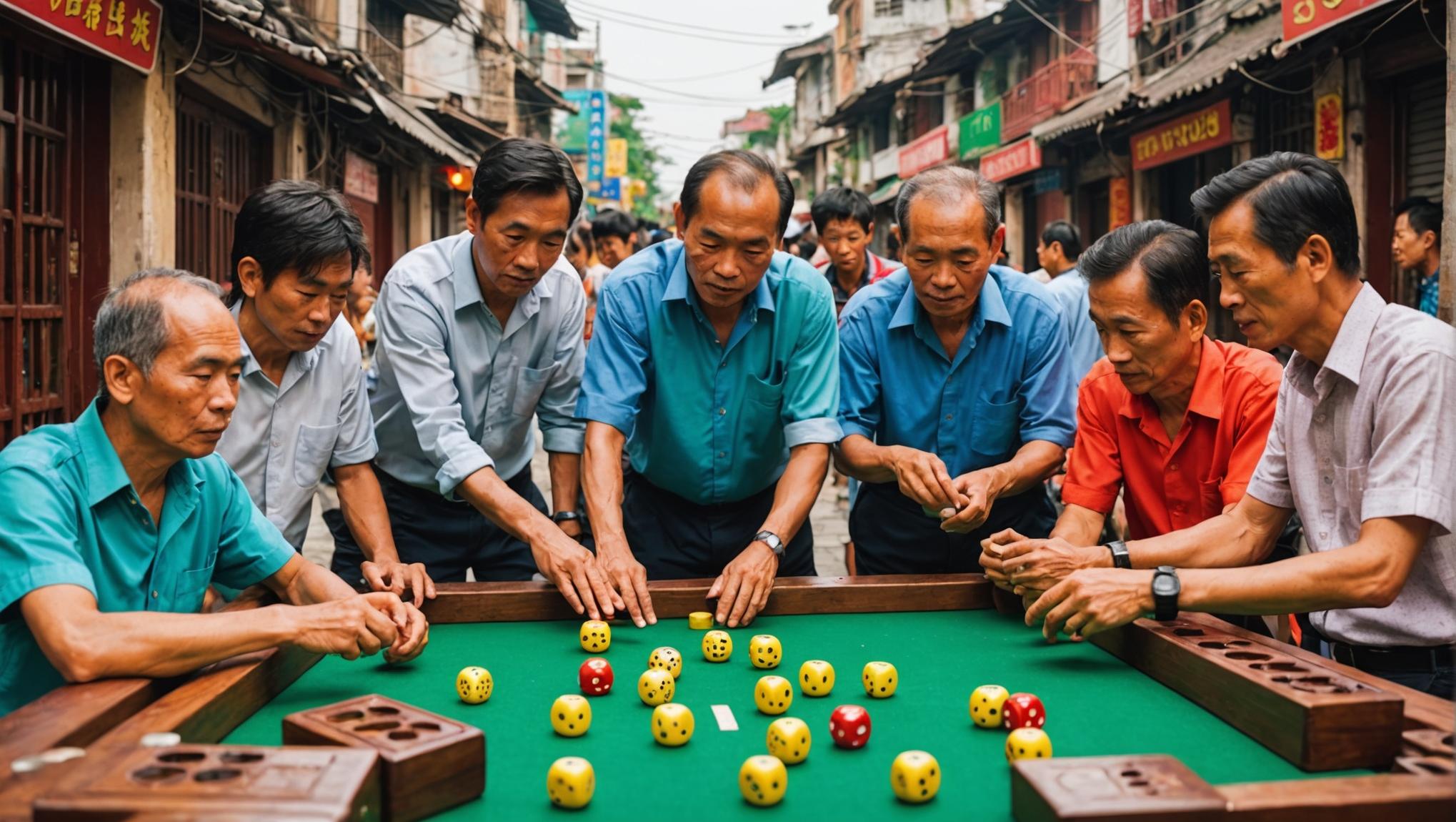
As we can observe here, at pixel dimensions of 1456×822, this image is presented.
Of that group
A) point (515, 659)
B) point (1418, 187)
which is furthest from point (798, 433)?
point (1418, 187)

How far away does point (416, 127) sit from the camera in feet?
41.5

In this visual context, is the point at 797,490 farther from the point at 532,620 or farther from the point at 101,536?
the point at 101,536

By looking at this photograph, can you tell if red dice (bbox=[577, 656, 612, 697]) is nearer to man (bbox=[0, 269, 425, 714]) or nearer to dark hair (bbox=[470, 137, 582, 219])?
man (bbox=[0, 269, 425, 714])

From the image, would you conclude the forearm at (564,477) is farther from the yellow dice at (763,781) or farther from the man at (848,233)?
the man at (848,233)

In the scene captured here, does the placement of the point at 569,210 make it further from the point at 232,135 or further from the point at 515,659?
the point at 232,135

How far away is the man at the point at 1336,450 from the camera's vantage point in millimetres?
2408

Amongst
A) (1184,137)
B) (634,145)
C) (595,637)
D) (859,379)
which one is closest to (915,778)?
(595,637)

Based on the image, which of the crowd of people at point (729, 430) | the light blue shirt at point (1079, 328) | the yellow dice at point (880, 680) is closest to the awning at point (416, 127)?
the light blue shirt at point (1079, 328)

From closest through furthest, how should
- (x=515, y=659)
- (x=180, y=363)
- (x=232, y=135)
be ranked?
(x=180, y=363) < (x=515, y=659) < (x=232, y=135)

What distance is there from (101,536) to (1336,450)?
266cm

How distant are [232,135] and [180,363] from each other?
801 cm

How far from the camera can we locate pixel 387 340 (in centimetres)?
366

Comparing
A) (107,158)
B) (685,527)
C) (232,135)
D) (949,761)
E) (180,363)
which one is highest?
(232,135)

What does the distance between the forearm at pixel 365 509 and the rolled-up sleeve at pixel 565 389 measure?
0.66 m
